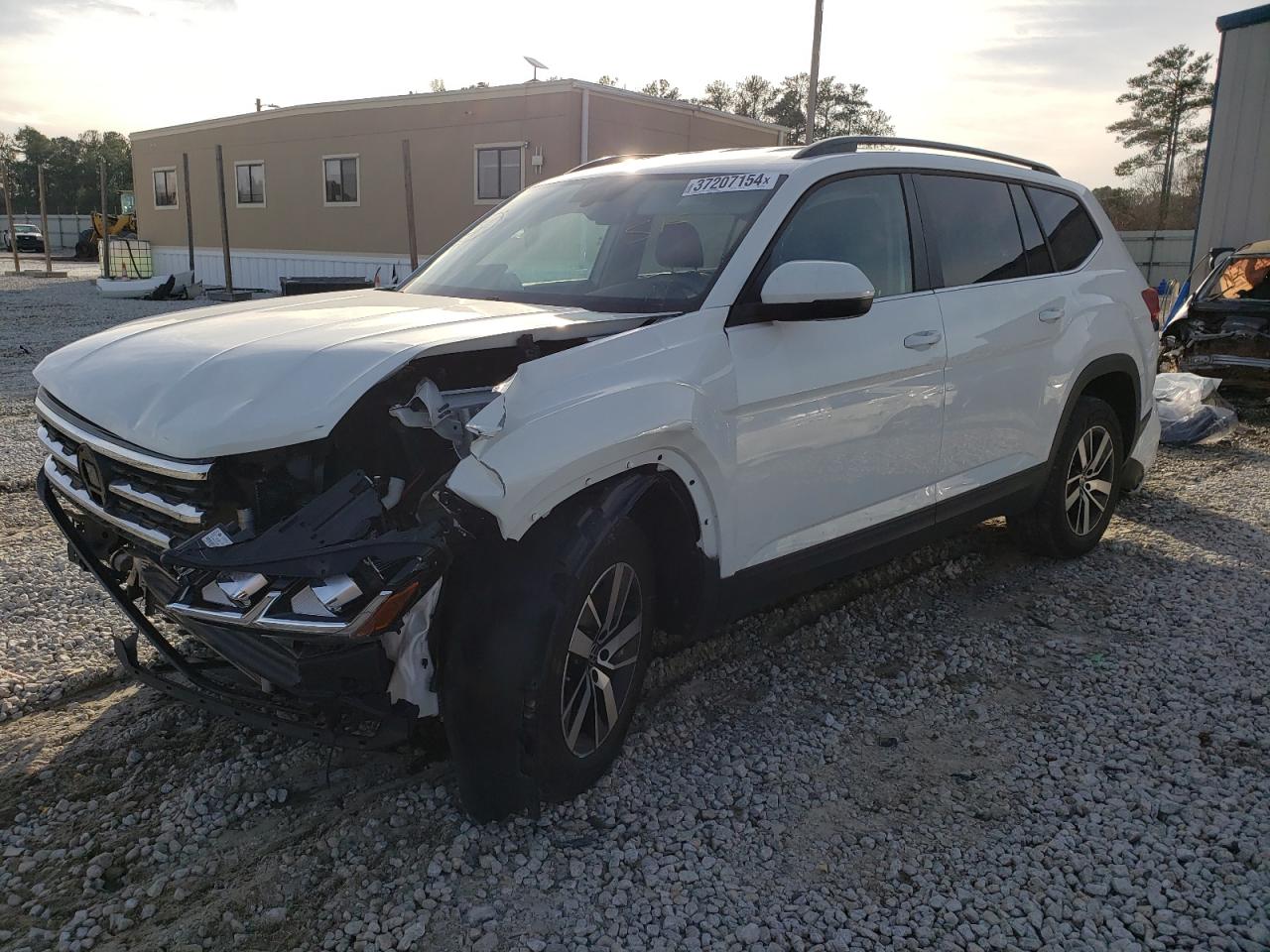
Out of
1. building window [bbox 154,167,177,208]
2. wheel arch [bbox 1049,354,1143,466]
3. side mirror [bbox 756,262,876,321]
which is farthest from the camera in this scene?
building window [bbox 154,167,177,208]

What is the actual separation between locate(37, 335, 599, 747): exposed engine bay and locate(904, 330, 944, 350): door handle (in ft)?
5.08

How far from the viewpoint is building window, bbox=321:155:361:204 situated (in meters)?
23.6

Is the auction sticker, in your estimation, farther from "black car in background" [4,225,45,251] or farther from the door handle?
"black car in background" [4,225,45,251]

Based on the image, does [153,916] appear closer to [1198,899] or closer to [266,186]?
[1198,899]

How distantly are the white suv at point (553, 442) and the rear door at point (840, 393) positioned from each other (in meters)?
0.01

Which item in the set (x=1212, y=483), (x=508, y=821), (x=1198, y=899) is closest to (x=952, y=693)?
(x=1198, y=899)

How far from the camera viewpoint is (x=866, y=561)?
376 centimetres

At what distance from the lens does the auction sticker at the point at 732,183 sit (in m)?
3.55

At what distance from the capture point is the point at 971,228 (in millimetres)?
4250

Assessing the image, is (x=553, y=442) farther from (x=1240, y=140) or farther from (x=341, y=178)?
(x=341, y=178)

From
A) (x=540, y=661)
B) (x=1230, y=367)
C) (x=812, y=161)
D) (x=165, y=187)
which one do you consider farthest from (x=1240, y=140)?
(x=165, y=187)

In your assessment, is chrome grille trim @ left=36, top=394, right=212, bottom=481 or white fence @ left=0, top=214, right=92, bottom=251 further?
white fence @ left=0, top=214, right=92, bottom=251

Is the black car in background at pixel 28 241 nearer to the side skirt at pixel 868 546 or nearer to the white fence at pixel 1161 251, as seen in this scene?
the white fence at pixel 1161 251

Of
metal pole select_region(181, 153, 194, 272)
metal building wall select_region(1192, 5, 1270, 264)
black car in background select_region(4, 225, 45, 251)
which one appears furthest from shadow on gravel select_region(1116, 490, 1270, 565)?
black car in background select_region(4, 225, 45, 251)
